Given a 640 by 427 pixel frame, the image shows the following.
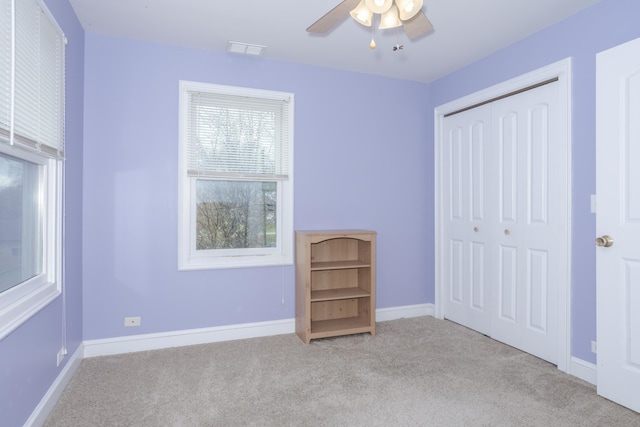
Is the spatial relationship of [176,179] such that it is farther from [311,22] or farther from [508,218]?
[508,218]

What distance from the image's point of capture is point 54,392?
2.14m

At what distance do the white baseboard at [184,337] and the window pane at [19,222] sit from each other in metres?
1.01

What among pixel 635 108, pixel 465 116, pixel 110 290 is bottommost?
pixel 110 290

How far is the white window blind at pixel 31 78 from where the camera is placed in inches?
63.4

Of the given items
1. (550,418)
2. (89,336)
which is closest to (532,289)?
(550,418)

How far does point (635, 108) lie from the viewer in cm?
214

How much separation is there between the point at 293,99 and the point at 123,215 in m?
1.78

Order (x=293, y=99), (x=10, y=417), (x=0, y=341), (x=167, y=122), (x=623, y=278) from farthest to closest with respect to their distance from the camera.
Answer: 1. (x=293, y=99)
2. (x=167, y=122)
3. (x=623, y=278)
4. (x=10, y=417)
5. (x=0, y=341)

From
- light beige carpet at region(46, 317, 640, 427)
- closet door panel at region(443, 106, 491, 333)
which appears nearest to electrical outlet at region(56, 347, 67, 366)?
light beige carpet at region(46, 317, 640, 427)

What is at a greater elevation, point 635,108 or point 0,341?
point 635,108

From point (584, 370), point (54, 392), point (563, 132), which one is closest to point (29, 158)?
point (54, 392)

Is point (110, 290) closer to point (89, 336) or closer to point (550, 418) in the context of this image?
point (89, 336)

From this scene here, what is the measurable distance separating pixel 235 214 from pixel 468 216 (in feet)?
7.24

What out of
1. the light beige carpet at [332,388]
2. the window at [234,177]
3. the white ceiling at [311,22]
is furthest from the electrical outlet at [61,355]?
the white ceiling at [311,22]
